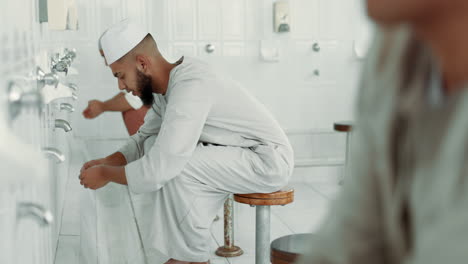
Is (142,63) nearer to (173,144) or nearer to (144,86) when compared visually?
(144,86)

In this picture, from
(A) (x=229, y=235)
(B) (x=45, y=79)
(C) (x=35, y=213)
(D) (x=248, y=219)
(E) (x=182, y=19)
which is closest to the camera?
(C) (x=35, y=213)

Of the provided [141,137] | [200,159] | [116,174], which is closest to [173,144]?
[200,159]

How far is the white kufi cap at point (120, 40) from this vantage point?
304cm

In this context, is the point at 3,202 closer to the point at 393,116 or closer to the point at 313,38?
the point at 393,116

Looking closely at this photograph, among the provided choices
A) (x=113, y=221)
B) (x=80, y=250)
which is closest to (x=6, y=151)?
(x=80, y=250)

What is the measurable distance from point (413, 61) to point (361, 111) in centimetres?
8

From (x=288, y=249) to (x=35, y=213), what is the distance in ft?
2.98

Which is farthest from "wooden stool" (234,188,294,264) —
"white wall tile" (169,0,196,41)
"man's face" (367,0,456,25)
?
"man's face" (367,0,456,25)

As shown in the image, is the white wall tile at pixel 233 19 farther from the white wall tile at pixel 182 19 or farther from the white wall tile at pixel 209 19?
the white wall tile at pixel 182 19

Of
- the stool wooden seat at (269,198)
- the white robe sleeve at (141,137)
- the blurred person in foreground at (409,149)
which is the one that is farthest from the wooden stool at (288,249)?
the blurred person in foreground at (409,149)

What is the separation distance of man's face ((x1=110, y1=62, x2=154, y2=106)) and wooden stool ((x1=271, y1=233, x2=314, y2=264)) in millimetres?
1063

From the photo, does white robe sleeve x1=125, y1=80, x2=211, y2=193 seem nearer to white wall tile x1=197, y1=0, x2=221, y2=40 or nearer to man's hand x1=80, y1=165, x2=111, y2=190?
man's hand x1=80, y1=165, x2=111, y2=190

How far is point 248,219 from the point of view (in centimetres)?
418

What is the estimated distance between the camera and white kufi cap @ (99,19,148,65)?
9.96 ft
